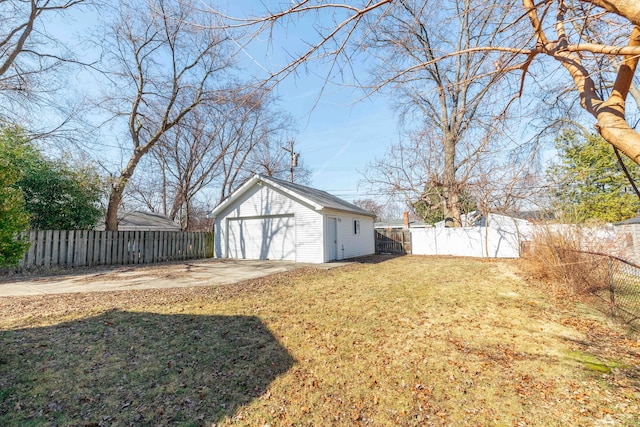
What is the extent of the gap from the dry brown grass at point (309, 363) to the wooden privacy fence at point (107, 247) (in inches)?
211

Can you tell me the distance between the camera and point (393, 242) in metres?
18.8

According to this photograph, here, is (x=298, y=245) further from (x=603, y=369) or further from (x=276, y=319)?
(x=603, y=369)

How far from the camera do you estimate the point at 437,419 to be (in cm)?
241

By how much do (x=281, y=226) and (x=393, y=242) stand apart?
8863 millimetres

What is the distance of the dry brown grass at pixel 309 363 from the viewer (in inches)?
97.6

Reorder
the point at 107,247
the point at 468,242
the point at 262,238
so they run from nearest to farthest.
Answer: the point at 107,247 → the point at 262,238 → the point at 468,242

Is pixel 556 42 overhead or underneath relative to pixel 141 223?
overhead

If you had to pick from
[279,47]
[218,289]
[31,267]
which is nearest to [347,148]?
[279,47]

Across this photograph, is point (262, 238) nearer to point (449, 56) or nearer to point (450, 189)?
point (450, 189)

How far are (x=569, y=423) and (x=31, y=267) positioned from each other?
13.6 metres

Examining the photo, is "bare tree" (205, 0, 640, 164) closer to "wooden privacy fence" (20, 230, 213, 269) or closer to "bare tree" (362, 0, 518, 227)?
"bare tree" (362, 0, 518, 227)

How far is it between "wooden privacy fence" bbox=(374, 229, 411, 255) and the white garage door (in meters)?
8.03

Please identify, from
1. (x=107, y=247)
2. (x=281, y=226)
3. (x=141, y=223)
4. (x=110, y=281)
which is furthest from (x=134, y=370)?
(x=141, y=223)

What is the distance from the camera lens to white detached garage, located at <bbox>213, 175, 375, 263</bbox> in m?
12.4
